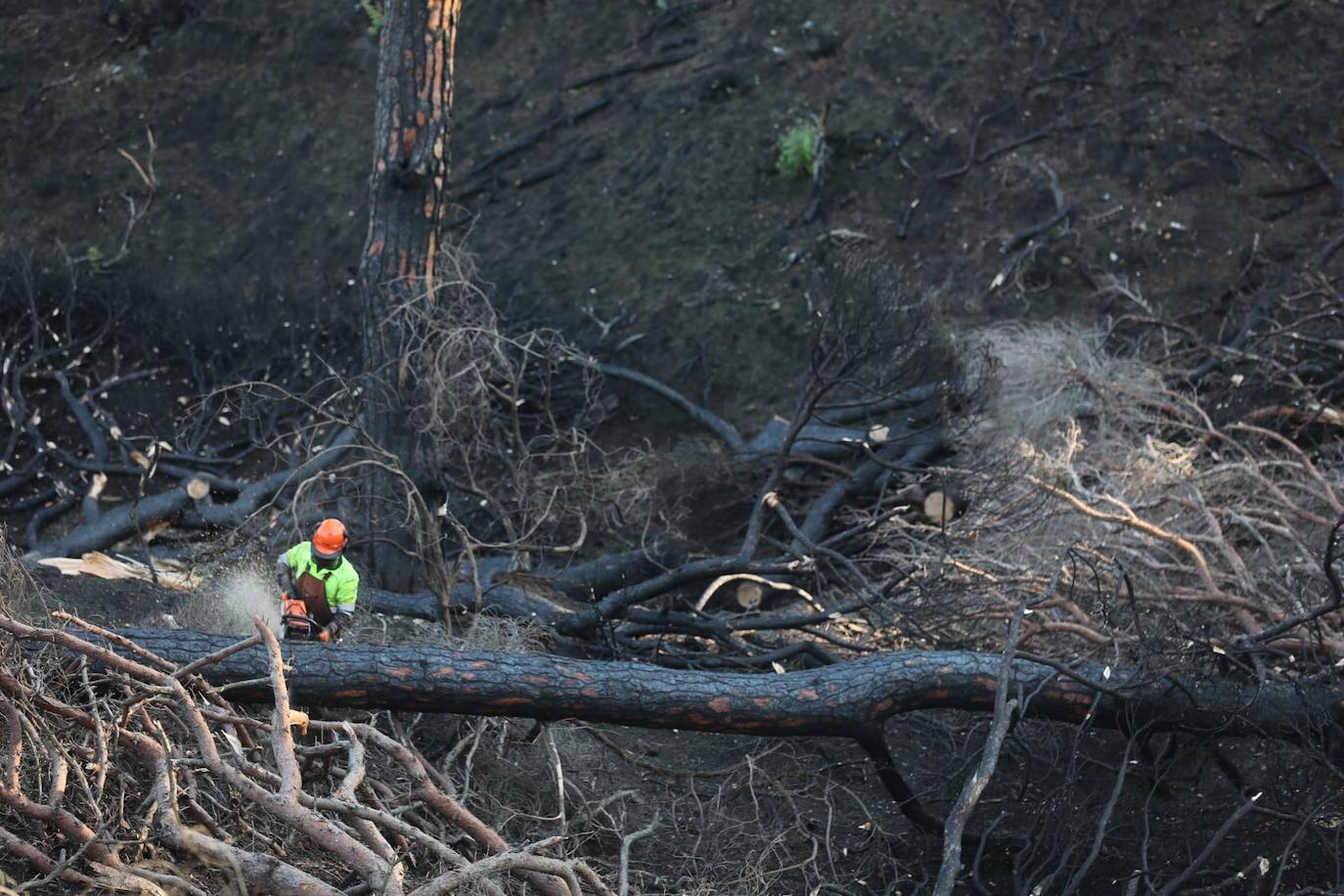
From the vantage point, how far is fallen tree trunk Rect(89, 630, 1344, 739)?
592cm

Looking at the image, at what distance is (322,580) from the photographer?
639cm

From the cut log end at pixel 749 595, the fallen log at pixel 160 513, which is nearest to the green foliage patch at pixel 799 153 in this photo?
the fallen log at pixel 160 513

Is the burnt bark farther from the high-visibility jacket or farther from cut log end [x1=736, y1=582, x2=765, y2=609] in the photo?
the high-visibility jacket

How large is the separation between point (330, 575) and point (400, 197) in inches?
136

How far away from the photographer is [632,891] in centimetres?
586

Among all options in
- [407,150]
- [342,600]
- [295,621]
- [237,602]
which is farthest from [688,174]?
[295,621]

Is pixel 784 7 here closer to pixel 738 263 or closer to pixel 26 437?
pixel 738 263

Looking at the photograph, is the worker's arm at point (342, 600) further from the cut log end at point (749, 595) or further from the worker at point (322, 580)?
the cut log end at point (749, 595)

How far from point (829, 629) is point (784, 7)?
332 inches

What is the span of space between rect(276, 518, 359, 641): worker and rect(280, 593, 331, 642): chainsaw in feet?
0.05

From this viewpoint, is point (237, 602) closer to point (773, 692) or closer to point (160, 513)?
point (773, 692)

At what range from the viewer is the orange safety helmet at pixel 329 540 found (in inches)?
246

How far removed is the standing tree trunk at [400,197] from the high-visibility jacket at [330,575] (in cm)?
258

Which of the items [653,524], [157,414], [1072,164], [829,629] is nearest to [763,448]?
[653,524]
